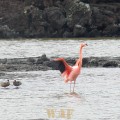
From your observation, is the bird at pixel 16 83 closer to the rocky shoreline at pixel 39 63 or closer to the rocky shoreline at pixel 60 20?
the rocky shoreline at pixel 39 63

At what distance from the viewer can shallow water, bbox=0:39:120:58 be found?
142ft

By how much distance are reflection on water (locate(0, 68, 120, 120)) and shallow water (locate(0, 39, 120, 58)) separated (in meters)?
11.1

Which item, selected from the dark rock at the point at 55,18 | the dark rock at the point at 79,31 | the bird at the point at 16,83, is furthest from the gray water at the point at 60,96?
the dark rock at the point at 55,18

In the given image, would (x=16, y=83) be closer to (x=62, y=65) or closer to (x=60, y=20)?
(x=62, y=65)

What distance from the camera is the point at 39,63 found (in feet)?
118

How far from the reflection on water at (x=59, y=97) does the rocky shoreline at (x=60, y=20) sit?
100 ft

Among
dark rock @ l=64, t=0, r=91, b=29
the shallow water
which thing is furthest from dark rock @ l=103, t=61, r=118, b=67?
dark rock @ l=64, t=0, r=91, b=29

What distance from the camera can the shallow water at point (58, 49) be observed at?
43.4 m

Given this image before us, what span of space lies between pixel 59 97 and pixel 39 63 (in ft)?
39.6

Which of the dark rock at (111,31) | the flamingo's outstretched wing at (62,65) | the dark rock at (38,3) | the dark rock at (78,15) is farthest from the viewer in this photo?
the dark rock at (38,3)

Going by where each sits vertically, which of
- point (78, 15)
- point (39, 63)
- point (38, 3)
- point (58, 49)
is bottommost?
point (58, 49)

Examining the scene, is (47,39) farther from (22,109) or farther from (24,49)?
(22,109)

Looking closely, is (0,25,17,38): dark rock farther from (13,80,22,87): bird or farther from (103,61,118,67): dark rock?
(13,80,22,87): bird

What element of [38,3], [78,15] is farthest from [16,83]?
[38,3]
